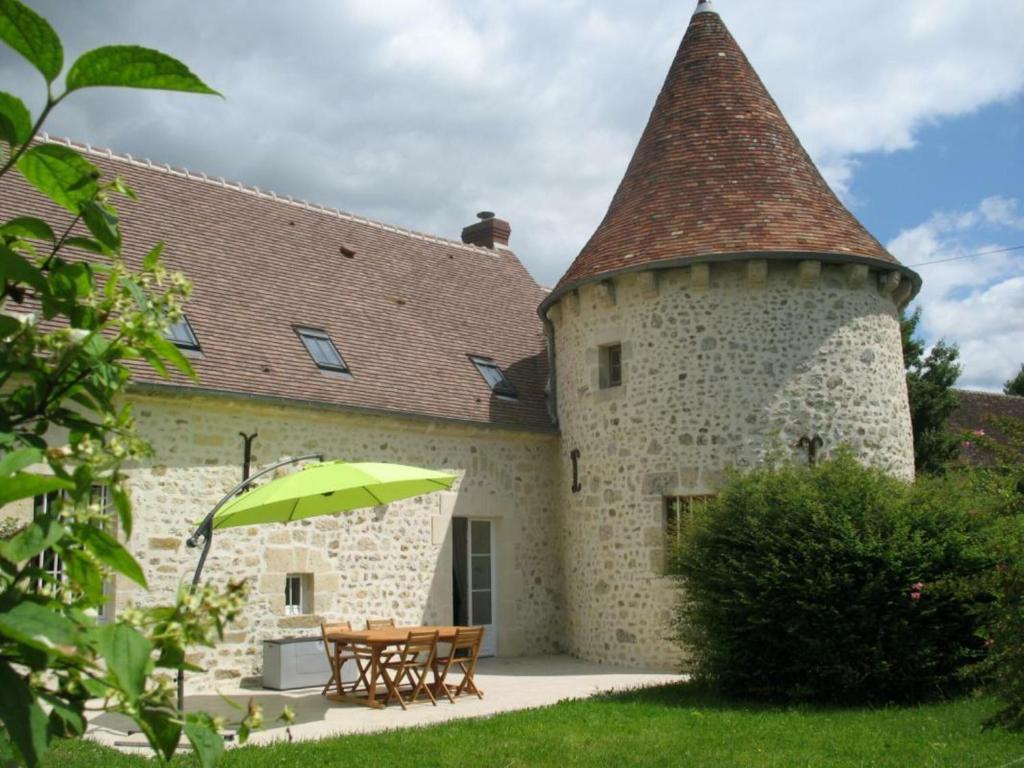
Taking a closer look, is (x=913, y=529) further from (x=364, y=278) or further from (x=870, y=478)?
(x=364, y=278)

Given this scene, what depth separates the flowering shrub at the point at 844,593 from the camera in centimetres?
951

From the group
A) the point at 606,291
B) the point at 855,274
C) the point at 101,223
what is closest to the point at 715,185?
the point at 606,291

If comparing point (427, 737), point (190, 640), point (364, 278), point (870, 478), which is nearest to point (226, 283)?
point (364, 278)

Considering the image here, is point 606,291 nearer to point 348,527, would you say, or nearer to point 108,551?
point 348,527

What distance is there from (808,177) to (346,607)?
8.10m

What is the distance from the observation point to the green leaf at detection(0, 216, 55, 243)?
4.82 ft

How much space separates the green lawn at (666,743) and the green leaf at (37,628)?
6020mm

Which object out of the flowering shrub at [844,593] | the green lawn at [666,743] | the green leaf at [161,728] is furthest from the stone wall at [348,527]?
the green leaf at [161,728]

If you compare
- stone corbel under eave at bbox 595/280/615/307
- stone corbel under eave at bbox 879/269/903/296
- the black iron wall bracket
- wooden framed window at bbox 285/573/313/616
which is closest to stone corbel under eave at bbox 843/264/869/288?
stone corbel under eave at bbox 879/269/903/296

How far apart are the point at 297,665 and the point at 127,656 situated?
390 inches

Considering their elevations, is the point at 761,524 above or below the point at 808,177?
below

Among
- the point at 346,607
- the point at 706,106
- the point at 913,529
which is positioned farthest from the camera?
the point at 706,106

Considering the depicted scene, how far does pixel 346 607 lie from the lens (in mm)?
11914

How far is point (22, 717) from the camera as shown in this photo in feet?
3.92
